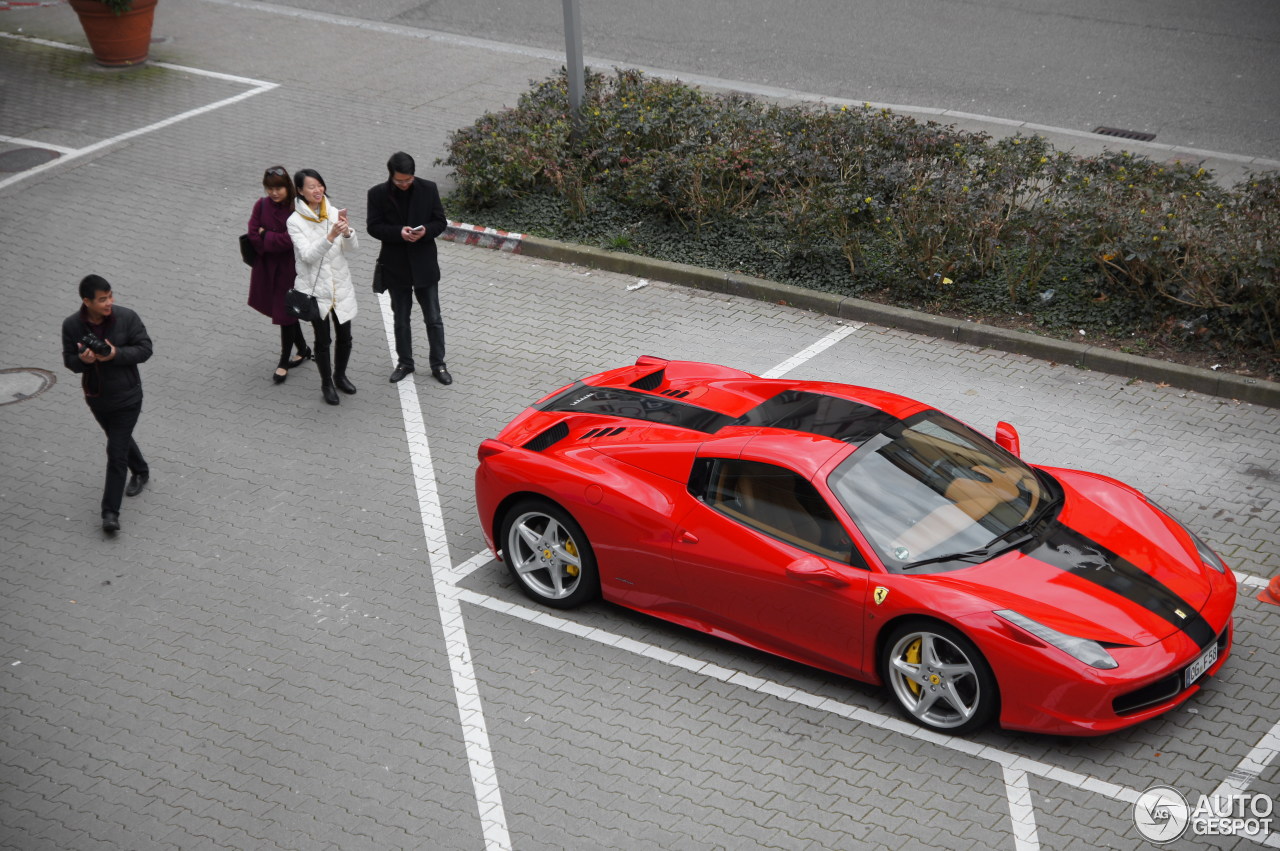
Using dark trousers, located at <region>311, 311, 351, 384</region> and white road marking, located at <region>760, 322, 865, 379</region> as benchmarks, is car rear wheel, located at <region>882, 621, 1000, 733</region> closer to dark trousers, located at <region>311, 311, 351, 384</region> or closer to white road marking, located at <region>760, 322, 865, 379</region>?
white road marking, located at <region>760, 322, 865, 379</region>

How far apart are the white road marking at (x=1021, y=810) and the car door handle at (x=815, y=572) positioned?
3.99ft

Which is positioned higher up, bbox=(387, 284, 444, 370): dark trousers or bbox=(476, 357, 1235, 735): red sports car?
bbox=(387, 284, 444, 370): dark trousers

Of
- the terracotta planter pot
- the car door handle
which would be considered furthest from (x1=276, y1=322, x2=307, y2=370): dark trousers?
the terracotta planter pot

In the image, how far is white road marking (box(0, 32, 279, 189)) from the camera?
579 inches

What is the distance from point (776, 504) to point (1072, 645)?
162 centimetres

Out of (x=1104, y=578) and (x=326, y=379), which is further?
(x=326, y=379)

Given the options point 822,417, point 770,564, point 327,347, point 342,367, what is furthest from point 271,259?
point 770,564

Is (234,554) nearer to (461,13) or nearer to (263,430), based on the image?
(263,430)

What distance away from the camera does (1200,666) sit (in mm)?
6148

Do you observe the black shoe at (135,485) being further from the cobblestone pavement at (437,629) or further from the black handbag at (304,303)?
the black handbag at (304,303)

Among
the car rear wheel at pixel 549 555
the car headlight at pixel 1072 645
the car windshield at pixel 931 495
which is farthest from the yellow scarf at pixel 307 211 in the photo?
the car headlight at pixel 1072 645

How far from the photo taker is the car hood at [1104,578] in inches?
A: 237

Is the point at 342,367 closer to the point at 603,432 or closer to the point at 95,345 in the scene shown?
the point at 95,345

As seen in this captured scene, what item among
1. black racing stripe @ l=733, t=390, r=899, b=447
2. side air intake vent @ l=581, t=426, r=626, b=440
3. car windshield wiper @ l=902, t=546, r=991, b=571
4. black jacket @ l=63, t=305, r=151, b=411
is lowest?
car windshield wiper @ l=902, t=546, r=991, b=571
